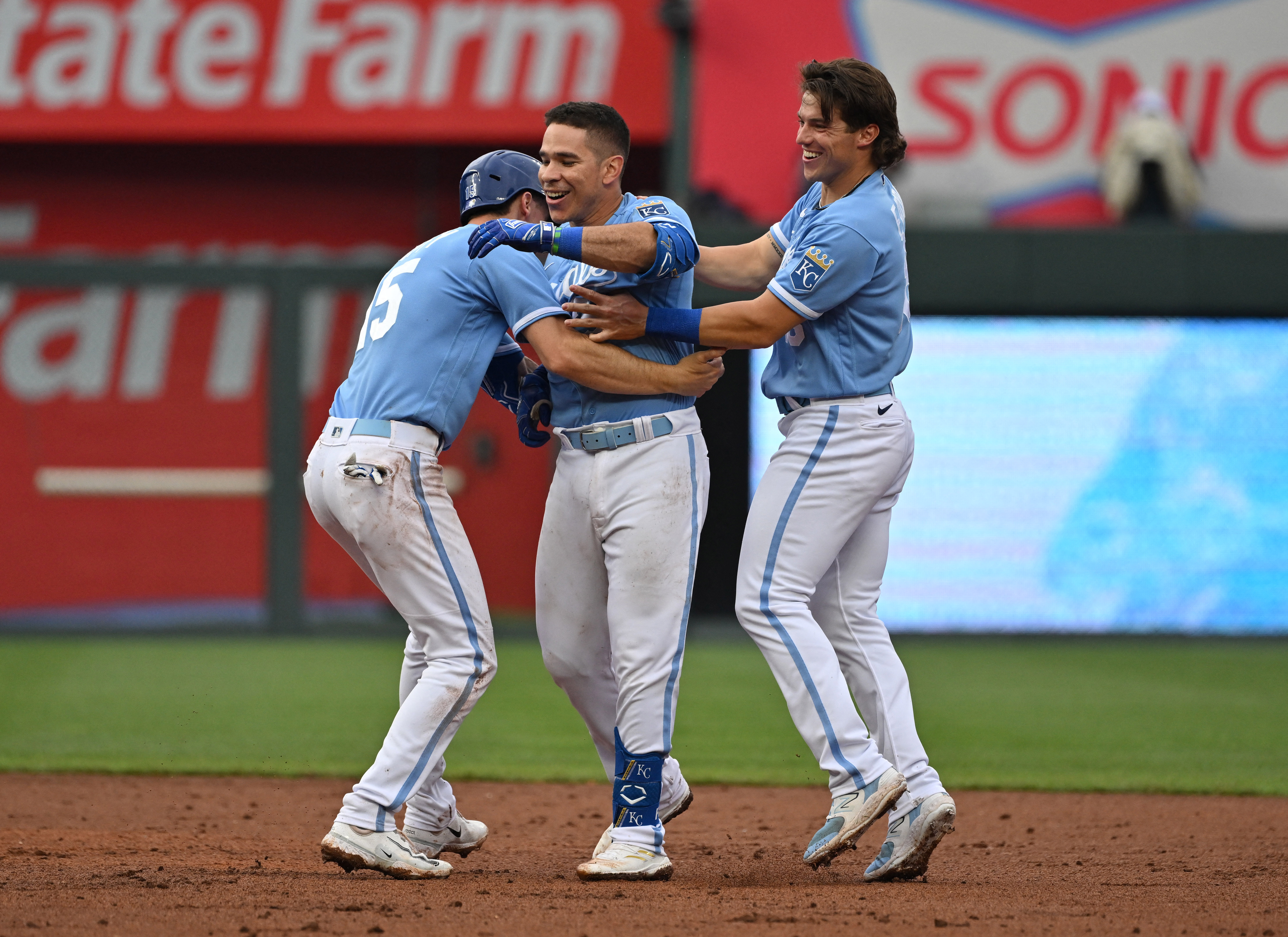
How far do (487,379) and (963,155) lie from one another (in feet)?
30.6

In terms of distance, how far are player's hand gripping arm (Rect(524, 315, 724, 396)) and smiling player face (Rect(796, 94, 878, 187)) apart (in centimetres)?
61

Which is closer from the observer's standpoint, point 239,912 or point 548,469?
point 239,912

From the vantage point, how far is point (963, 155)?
517 inches

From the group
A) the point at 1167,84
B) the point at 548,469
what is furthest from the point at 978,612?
the point at 1167,84

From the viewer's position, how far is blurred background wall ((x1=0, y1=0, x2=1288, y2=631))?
37.9 feet

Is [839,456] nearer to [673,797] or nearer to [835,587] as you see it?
[835,587]

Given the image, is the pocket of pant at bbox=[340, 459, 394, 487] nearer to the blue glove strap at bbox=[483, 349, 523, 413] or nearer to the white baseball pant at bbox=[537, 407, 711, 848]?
the white baseball pant at bbox=[537, 407, 711, 848]

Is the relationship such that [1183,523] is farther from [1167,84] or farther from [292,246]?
[292,246]

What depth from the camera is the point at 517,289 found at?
4.11 m

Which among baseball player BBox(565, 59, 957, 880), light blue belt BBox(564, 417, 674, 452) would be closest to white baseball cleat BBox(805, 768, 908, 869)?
baseball player BBox(565, 59, 957, 880)

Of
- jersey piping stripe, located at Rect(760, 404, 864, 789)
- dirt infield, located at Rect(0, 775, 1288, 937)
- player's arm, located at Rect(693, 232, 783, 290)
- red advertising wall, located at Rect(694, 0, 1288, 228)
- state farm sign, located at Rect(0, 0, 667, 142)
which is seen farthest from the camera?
state farm sign, located at Rect(0, 0, 667, 142)

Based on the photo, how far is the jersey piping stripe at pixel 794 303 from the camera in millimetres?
4027

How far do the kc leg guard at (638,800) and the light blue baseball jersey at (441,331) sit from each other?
3.34 feet

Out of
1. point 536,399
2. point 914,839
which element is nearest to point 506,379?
point 536,399
